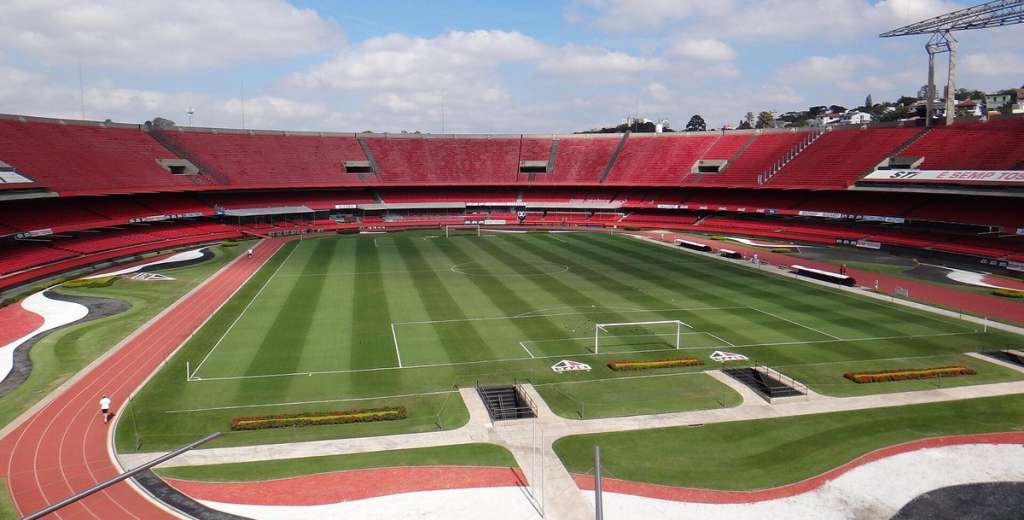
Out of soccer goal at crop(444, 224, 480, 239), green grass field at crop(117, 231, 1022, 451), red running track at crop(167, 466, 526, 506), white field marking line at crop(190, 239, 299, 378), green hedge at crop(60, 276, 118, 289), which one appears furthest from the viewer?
soccer goal at crop(444, 224, 480, 239)

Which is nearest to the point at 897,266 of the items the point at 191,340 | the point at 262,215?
the point at 191,340

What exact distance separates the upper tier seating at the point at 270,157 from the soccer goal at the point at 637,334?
60300mm

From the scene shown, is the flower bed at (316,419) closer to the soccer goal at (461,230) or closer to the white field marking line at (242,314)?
the white field marking line at (242,314)

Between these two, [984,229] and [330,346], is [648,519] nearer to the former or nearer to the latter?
[330,346]

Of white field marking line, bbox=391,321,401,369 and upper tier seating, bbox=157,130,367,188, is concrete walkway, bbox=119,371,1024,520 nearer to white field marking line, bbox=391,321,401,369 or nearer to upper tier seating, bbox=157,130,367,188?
white field marking line, bbox=391,321,401,369

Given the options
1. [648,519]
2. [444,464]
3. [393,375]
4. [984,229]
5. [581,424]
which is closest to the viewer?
[648,519]

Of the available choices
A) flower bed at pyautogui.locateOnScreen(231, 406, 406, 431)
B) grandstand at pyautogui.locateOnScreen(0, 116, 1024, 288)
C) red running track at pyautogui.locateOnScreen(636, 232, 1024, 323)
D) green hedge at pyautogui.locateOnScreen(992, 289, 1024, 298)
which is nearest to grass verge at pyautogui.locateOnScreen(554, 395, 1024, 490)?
flower bed at pyautogui.locateOnScreen(231, 406, 406, 431)

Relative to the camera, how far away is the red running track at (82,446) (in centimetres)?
1789

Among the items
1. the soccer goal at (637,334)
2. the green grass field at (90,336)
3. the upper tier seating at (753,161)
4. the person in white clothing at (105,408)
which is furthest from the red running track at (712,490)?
the upper tier seating at (753,161)

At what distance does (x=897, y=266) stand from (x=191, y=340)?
5413cm

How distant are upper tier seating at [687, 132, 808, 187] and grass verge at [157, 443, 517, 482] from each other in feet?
225

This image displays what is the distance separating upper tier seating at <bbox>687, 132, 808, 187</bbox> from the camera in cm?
8275

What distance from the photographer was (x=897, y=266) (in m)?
54.5

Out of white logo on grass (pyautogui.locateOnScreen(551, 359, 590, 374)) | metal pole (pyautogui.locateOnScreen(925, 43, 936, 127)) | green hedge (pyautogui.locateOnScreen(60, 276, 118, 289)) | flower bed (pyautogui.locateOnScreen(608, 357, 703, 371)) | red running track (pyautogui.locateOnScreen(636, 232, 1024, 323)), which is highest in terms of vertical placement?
metal pole (pyautogui.locateOnScreen(925, 43, 936, 127))
